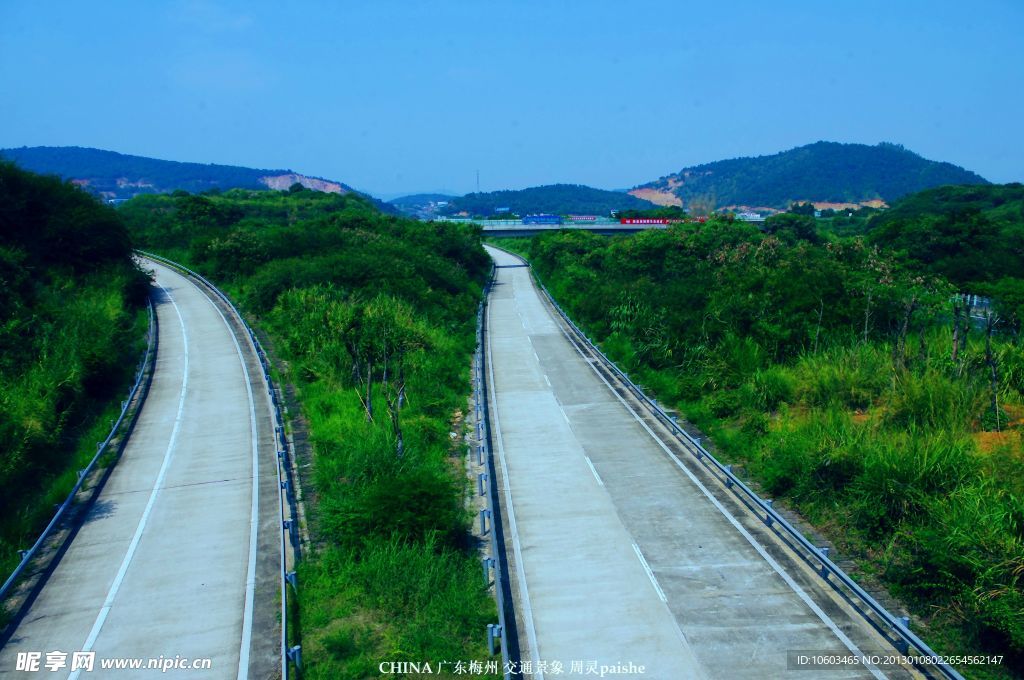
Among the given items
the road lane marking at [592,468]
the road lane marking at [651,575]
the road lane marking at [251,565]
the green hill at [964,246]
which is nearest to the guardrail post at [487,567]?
the road lane marking at [651,575]

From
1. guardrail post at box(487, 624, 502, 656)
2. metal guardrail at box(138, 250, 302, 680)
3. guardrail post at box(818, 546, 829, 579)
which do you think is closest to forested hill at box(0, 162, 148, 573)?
metal guardrail at box(138, 250, 302, 680)

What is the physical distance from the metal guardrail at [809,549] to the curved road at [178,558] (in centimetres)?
939

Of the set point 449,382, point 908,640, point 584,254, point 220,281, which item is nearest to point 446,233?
point 584,254

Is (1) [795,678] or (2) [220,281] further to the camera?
(2) [220,281]

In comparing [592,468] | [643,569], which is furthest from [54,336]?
[643,569]

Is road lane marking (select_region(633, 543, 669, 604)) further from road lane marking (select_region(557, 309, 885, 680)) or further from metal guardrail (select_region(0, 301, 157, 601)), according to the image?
metal guardrail (select_region(0, 301, 157, 601))

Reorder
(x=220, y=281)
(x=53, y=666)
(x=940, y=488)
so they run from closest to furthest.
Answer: (x=53, y=666) → (x=940, y=488) → (x=220, y=281)

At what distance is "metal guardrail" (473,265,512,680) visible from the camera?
1006 centimetres

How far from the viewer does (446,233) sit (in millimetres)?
66188

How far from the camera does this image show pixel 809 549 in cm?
1228

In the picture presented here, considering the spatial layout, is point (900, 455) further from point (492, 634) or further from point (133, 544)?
point (133, 544)

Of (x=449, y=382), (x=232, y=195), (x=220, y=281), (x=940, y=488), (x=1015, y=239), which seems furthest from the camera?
(x=232, y=195)

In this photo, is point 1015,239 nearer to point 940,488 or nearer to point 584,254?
point 584,254

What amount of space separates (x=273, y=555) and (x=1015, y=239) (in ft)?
202
